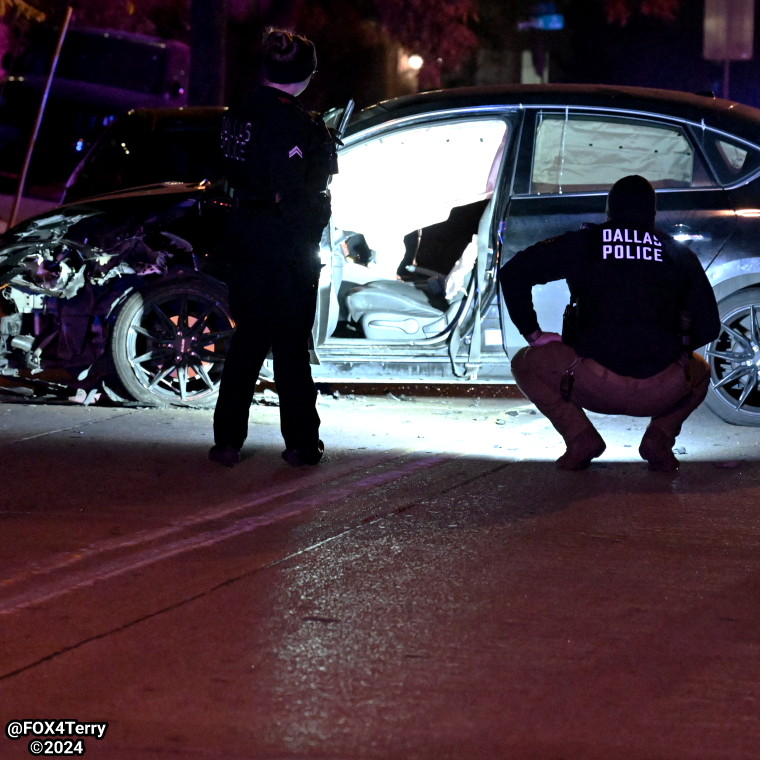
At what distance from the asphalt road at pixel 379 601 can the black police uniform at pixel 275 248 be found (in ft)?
0.99

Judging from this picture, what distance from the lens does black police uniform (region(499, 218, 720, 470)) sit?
21.2 feet

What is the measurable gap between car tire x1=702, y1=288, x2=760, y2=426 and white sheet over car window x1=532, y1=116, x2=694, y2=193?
74 cm

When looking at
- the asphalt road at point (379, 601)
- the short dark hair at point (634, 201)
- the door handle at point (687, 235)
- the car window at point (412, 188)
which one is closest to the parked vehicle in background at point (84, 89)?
the car window at point (412, 188)

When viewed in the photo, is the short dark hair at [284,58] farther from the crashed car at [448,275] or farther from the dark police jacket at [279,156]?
the crashed car at [448,275]

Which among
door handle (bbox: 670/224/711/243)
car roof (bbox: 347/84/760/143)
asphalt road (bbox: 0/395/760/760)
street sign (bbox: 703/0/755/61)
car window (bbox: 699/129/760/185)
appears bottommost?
asphalt road (bbox: 0/395/760/760)

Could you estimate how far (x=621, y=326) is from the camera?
6516 mm

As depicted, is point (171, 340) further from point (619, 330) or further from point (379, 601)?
point (379, 601)

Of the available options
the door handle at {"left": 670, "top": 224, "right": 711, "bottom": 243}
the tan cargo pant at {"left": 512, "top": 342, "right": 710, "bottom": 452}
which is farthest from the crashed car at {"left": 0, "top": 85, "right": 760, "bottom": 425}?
the tan cargo pant at {"left": 512, "top": 342, "right": 710, "bottom": 452}

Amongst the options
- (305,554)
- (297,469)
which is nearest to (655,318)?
(297,469)

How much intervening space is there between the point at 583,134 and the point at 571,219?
0.61m

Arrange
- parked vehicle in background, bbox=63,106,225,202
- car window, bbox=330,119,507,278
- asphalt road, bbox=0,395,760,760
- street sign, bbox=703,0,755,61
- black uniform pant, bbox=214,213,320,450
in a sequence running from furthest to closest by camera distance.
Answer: street sign, bbox=703,0,755,61 < parked vehicle in background, bbox=63,106,225,202 < car window, bbox=330,119,507,278 < black uniform pant, bbox=214,213,320,450 < asphalt road, bbox=0,395,760,760

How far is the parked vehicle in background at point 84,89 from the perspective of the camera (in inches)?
598

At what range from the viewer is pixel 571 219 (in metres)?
7.75

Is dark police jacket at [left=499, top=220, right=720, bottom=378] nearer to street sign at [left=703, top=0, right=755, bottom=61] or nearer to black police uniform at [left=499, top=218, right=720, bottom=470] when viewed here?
black police uniform at [left=499, top=218, right=720, bottom=470]
